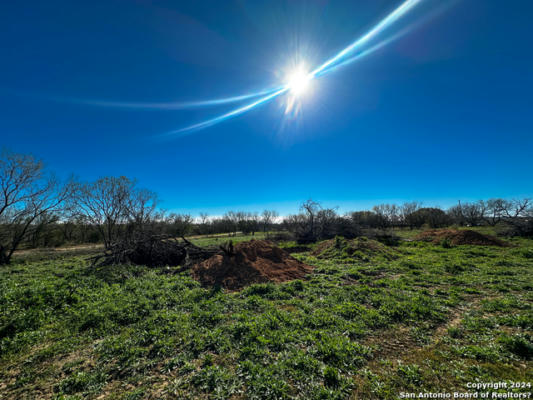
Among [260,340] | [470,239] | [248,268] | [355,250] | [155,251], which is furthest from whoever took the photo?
[470,239]

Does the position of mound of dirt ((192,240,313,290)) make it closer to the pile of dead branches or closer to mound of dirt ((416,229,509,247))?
the pile of dead branches

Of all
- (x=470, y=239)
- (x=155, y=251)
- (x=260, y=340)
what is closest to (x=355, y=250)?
(x=260, y=340)

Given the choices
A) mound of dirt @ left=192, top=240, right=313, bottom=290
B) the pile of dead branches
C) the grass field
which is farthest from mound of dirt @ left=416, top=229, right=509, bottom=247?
the pile of dead branches

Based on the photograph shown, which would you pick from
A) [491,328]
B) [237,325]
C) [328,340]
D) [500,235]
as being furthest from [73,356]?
[500,235]

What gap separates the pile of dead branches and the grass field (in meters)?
3.59

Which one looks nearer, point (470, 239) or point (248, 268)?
point (248, 268)

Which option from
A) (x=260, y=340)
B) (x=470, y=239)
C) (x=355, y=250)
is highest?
(x=470, y=239)

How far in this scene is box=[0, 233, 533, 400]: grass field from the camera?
3.00m

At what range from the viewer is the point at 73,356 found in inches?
151

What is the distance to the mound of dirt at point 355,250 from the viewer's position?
12594 millimetres

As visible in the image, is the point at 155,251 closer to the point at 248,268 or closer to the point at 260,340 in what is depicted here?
the point at 248,268

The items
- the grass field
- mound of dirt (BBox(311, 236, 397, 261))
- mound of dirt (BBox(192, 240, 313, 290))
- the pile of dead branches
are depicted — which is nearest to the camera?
the grass field

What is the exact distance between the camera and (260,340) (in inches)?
157

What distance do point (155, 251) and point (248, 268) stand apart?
6939 millimetres
